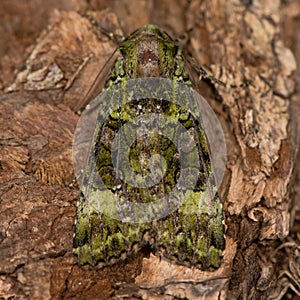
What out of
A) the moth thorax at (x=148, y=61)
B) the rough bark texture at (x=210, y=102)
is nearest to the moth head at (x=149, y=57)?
the moth thorax at (x=148, y=61)

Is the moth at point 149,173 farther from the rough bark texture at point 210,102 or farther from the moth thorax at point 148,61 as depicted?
the rough bark texture at point 210,102

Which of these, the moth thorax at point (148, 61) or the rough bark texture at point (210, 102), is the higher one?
the moth thorax at point (148, 61)

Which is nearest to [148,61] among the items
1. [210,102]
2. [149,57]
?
[149,57]

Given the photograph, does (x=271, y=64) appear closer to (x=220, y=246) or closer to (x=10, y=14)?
(x=220, y=246)

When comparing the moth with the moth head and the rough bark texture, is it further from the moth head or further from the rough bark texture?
the rough bark texture

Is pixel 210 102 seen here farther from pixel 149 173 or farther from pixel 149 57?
pixel 149 173

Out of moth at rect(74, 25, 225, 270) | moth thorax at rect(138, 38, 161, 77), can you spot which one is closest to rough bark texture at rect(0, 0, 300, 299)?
moth at rect(74, 25, 225, 270)
